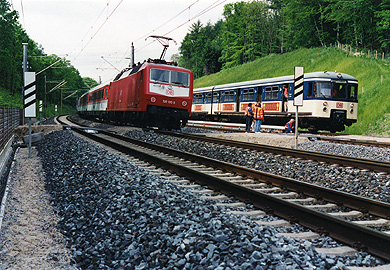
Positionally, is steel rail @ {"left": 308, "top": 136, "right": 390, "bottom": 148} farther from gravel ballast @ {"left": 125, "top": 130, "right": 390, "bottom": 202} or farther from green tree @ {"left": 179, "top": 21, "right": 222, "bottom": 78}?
green tree @ {"left": 179, "top": 21, "right": 222, "bottom": 78}

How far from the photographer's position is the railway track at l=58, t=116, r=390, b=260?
13.0 ft

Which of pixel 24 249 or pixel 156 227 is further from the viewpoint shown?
pixel 24 249

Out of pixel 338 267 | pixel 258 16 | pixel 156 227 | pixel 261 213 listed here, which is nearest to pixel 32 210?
pixel 156 227

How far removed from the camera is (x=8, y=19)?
66938 mm

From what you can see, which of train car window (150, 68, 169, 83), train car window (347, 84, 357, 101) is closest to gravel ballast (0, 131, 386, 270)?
train car window (150, 68, 169, 83)

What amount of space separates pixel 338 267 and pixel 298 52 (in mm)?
57010

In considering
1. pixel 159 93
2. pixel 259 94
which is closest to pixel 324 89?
pixel 259 94

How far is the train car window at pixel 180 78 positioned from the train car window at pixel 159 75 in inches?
13.9

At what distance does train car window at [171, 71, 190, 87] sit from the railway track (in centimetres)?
1030

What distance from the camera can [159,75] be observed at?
18.3 metres

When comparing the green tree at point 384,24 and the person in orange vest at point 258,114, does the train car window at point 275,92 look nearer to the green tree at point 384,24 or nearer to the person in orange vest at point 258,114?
the person in orange vest at point 258,114

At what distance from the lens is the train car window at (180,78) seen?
18.8m

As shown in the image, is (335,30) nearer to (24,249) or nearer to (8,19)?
(8,19)

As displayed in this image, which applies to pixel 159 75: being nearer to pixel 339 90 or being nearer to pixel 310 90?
pixel 310 90
